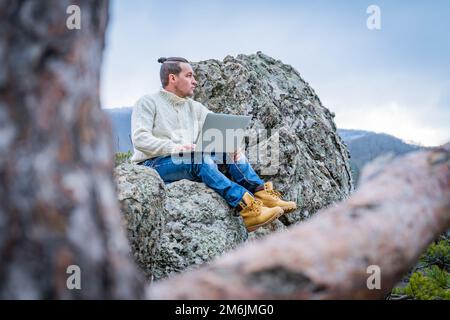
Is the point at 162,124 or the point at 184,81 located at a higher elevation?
the point at 184,81

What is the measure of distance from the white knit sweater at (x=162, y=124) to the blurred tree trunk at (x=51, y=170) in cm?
364

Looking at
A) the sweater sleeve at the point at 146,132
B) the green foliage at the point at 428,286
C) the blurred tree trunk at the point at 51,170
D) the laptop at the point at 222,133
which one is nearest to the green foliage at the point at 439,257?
the green foliage at the point at 428,286

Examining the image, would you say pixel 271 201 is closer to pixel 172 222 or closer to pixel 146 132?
pixel 172 222

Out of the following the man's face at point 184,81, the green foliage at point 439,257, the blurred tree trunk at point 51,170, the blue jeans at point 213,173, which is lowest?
the green foliage at point 439,257

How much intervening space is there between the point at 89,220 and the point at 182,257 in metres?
3.54

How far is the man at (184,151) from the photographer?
470 centimetres

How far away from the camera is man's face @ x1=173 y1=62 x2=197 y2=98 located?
517 cm

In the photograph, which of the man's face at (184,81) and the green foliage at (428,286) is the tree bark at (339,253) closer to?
the man's face at (184,81)

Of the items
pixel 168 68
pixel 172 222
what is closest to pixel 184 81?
pixel 168 68

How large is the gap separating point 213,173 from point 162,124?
2.43ft

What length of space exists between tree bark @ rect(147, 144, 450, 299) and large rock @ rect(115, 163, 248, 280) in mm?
2647

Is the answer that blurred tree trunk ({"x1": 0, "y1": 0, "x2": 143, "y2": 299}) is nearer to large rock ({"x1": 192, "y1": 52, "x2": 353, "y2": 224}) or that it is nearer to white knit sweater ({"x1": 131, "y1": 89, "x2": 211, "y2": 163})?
white knit sweater ({"x1": 131, "y1": 89, "x2": 211, "y2": 163})

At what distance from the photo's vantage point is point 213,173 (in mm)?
4777
